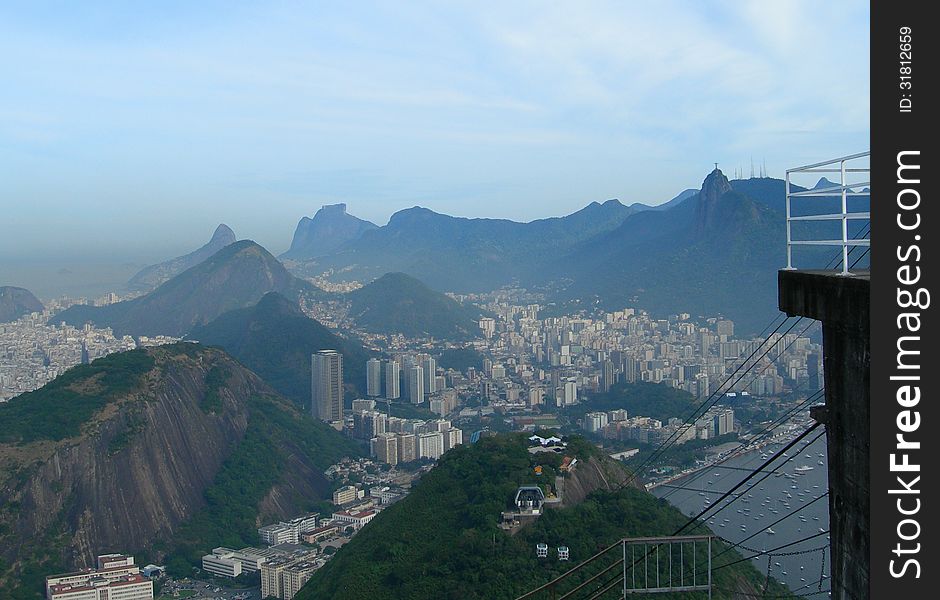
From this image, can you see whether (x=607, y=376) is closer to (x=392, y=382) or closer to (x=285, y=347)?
(x=392, y=382)

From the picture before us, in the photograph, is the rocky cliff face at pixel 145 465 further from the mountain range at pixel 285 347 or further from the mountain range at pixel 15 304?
the mountain range at pixel 15 304

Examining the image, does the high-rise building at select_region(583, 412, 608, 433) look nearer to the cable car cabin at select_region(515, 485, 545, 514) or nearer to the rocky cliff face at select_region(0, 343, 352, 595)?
the rocky cliff face at select_region(0, 343, 352, 595)

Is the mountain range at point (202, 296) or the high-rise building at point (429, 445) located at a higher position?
the mountain range at point (202, 296)

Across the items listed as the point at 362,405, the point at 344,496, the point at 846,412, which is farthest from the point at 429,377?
the point at 846,412

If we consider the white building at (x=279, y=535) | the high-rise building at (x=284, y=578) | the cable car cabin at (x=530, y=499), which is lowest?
the white building at (x=279, y=535)

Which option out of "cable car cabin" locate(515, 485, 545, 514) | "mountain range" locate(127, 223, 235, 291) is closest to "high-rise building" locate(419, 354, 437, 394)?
"cable car cabin" locate(515, 485, 545, 514)

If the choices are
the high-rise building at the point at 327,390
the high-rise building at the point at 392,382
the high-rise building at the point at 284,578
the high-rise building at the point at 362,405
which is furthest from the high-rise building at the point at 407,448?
the high-rise building at the point at 284,578

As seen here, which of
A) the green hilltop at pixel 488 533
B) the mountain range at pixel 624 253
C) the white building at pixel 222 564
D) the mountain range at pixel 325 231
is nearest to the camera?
the green hilltop at pixel 488 533
